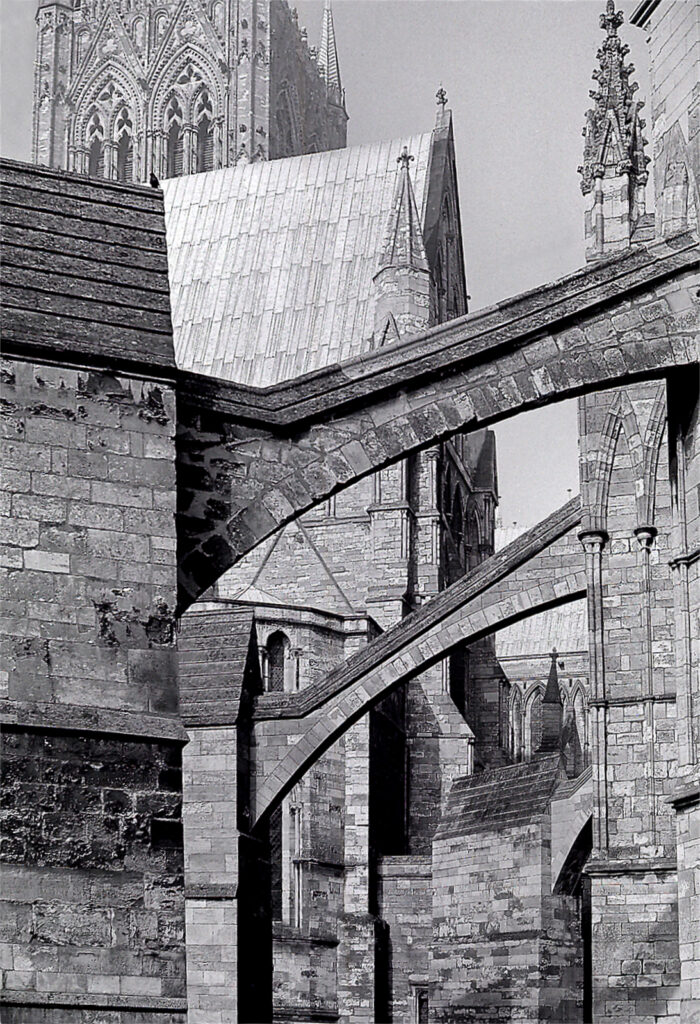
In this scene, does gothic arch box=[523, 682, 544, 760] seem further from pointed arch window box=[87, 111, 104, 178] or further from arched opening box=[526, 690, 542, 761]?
pointed arch window box=[87, 111, 104, 178]

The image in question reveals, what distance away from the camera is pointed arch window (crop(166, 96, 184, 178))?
53.5m

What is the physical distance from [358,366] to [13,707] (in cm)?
255

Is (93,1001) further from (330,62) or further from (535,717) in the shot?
(330,62)

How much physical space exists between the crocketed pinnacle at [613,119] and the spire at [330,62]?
1729 inches

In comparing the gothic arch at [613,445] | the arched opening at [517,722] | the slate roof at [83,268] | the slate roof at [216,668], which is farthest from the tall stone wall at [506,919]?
the arched opening at [517,722]

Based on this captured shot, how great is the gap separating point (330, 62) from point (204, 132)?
8138 mm

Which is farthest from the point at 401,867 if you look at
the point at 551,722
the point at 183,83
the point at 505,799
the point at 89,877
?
the point at 183,83

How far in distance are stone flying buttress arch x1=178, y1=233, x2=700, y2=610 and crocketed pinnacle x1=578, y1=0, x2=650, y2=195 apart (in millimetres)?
6747

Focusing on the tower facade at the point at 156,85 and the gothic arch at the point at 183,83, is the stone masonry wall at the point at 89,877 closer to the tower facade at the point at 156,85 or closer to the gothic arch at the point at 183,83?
the tower facade at the point at 156,85

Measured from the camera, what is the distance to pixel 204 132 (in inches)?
2130

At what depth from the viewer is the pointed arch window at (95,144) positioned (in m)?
53.9

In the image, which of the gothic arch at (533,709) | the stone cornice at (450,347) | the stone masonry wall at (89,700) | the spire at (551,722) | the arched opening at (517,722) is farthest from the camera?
the gothic arch at (533,709)

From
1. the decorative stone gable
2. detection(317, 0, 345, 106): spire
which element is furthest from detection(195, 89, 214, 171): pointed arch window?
the decorative stone gable

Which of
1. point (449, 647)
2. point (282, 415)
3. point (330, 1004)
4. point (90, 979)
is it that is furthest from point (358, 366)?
point (330, 1004)
